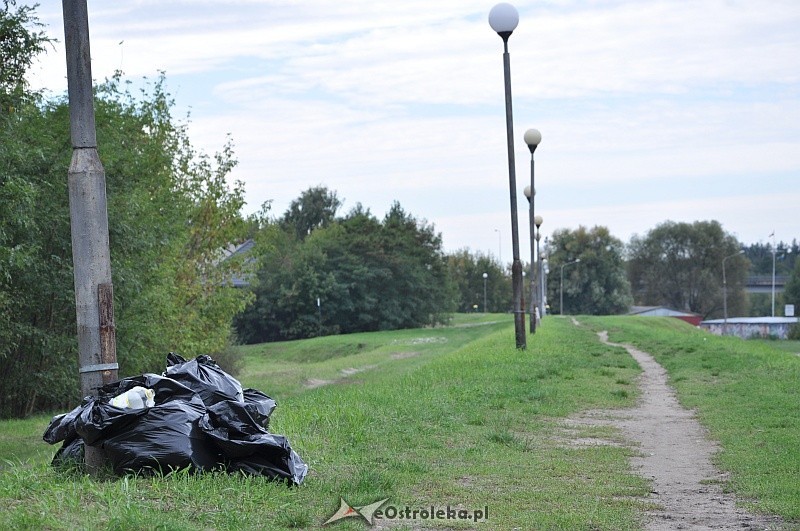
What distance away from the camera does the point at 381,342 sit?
65.2m

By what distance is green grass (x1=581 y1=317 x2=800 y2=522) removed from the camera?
306 inches

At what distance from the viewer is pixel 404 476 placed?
8.09m

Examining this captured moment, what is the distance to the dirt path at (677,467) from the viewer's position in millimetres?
6797

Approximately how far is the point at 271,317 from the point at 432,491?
76.6 meters

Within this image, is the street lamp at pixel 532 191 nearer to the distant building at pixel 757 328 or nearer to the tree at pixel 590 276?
the distant building at pixel 757 328

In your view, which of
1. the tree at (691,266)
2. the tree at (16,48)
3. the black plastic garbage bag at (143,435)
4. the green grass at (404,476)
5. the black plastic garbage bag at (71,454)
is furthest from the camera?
the tree at (691,266)

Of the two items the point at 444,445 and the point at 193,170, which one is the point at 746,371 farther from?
the point at 193,170

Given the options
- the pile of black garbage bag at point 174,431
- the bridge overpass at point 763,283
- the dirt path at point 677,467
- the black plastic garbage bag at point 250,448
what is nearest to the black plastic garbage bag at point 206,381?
the pile of black garbage bag at point 174,431

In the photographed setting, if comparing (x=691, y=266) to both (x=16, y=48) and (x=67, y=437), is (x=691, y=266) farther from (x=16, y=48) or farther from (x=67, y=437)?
(x=67, y=437)

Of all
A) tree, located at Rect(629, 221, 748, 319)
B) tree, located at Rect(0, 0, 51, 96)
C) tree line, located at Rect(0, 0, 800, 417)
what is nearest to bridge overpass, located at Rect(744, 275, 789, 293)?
tree, located at Rect(629, 221, 748, 319)

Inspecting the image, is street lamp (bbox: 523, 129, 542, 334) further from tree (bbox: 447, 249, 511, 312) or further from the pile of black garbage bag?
tree (bbox: 447, 249, 511, 312)

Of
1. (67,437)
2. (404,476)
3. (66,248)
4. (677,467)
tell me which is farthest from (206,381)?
(66,248)

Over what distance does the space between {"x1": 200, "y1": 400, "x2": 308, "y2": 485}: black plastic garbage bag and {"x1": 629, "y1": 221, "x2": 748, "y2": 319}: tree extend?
131m

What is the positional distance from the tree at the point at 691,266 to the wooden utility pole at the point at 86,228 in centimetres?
13126
